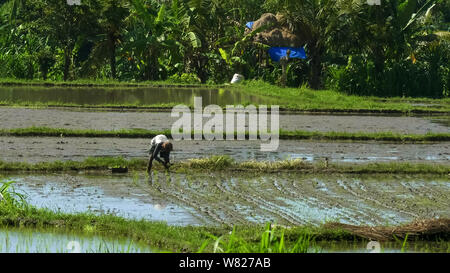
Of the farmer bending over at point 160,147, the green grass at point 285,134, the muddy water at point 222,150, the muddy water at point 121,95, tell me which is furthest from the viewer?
the muddy water at point 121,95

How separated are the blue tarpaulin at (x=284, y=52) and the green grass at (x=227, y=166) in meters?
14.4

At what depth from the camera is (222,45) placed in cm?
2738

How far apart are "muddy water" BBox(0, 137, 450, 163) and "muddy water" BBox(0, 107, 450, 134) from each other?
1623 mm

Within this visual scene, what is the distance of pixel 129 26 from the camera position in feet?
86.9

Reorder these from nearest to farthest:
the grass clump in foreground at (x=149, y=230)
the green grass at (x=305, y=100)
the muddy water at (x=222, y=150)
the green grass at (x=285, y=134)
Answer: the grass clump in foreground at (x=149, y=230) < the muddy water at (x=222, y=150) < the green grass at (x=285, y=134) < the green grass at (x=305, y=100)

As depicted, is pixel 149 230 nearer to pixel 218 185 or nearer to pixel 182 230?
pixel 182 230

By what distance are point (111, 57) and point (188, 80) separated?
2.60 m

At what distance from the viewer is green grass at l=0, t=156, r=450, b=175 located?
10797 millimetres

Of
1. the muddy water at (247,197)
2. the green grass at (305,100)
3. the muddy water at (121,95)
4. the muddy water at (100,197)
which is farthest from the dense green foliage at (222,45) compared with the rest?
the muddy water at (100,197)

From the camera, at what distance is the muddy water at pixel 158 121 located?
1599cm

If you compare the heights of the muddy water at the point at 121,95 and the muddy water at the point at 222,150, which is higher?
the muddy water at the point at 121,95

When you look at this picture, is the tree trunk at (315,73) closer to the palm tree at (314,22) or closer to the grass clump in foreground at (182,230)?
the palm tree at (314,22)

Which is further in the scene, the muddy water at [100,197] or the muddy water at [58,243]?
the muddy water at [100,197]

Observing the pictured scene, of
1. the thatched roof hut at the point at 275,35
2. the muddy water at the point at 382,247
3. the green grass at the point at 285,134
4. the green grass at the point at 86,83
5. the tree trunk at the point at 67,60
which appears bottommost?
the muddy water at the point at 382,247
